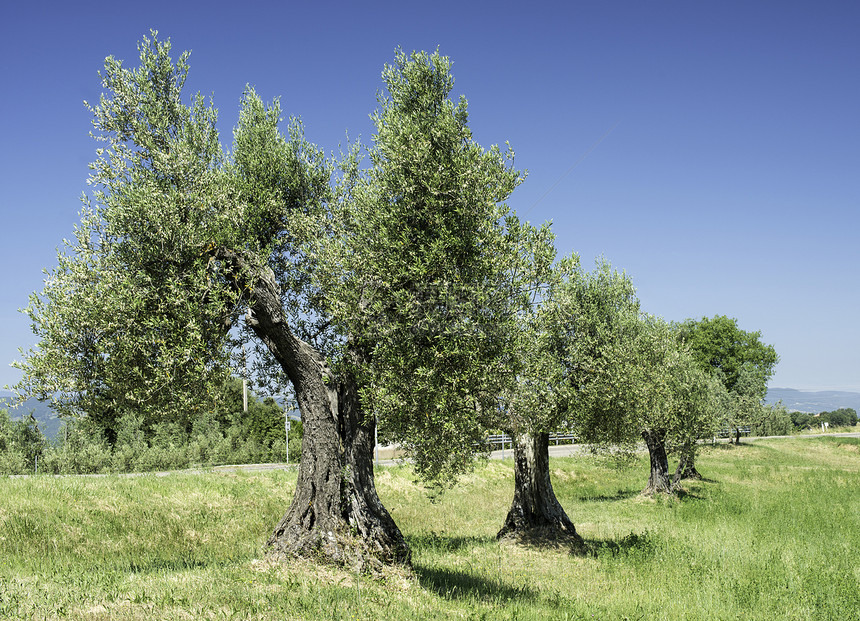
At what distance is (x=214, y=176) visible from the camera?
14430 mm

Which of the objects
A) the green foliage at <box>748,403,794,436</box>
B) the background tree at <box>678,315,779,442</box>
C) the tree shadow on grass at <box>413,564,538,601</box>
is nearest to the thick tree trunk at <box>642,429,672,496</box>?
the tree shadow on grass at <box>413,564,538,601</box>

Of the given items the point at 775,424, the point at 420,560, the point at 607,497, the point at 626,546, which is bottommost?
the point at 607,497

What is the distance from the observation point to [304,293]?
16812mm

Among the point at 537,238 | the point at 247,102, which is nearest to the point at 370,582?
the point at 537,238

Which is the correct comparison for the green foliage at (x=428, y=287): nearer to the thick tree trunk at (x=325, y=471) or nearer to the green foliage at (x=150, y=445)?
the thick tree trunk at (x=325, y=471)

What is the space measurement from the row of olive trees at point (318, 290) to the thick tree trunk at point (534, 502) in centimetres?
484

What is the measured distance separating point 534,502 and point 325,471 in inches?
463

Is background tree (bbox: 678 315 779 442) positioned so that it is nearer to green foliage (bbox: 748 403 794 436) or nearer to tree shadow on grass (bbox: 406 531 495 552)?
green foliage (bbox: 748 403 794 436)

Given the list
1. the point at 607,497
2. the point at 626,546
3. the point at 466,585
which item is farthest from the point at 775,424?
the point at 466,585

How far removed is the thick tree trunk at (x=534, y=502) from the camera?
22.5m

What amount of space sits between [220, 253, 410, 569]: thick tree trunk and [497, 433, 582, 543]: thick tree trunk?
917 cm

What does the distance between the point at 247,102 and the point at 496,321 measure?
12.1 meters

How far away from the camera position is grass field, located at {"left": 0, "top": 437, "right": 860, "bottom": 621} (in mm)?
11102

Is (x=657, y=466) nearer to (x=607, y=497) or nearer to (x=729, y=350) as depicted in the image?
(x=607, y=497)
